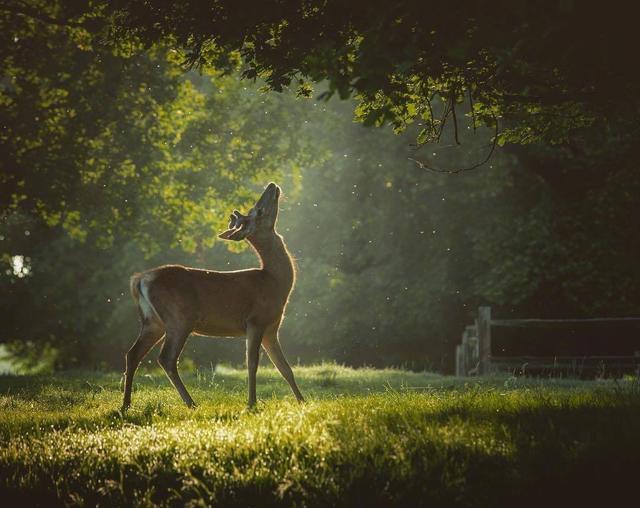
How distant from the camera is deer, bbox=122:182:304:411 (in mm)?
7910

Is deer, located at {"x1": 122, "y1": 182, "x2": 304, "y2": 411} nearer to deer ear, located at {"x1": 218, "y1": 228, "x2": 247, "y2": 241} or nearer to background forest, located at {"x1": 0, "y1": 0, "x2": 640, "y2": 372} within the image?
deer ear, located at {"x1": 218, "y1": 228, "x2": 247, "y2": 241}

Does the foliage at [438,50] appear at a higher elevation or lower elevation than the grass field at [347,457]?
higher

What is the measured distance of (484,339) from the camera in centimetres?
1711

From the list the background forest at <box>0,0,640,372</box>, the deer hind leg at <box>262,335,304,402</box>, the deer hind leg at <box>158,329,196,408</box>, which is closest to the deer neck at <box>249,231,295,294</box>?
the deer hind leg at <box>262,335,304,402</box>

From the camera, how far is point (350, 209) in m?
28.5

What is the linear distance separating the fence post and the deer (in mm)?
9326

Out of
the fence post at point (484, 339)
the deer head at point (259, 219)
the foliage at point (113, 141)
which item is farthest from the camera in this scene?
the fence post at point (484, 339)

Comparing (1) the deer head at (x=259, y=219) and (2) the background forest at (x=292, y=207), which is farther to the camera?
(2) the background forest at (x=292, y=207)

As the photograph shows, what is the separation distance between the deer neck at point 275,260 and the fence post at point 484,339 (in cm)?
932

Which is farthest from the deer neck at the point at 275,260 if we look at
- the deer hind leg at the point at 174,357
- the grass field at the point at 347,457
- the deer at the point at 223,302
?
the grass field at the point at 347,457

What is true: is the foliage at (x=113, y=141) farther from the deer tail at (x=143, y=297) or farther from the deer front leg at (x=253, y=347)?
the deer front leg at (x=253, y=347)

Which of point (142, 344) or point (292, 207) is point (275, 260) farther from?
point (292, 207)

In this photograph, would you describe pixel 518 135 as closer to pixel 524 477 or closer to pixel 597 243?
pixel 524 477

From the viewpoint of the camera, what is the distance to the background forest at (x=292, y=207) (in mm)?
15953
